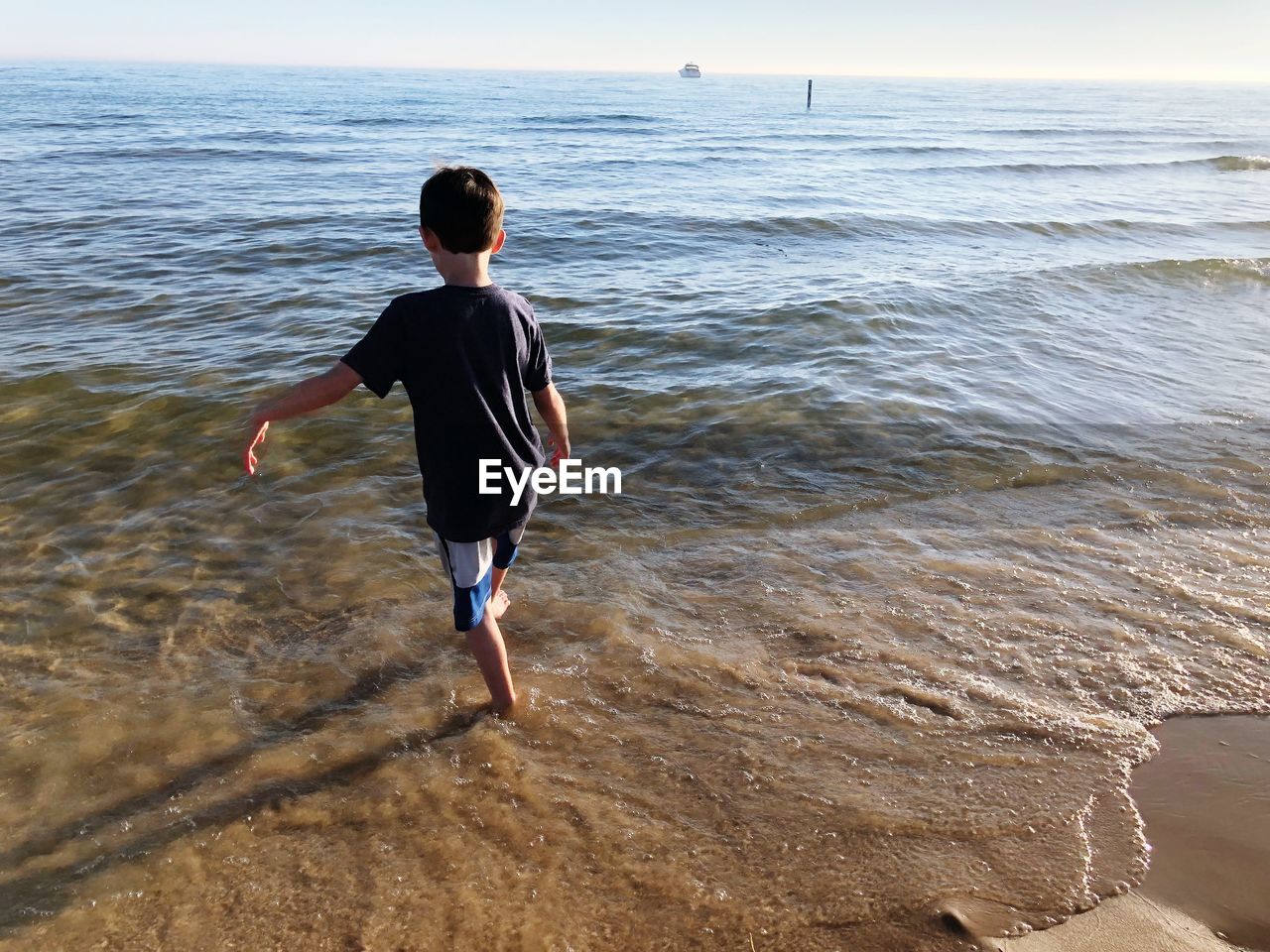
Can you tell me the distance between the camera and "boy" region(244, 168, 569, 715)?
2.67 metres

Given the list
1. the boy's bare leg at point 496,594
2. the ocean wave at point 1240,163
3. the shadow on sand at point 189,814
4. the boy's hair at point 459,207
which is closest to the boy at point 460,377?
the boy's hair at point 459,207

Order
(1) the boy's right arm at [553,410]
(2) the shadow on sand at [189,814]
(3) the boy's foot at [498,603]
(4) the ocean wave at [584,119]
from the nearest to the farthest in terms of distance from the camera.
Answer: (2) the shadow on sand at [189,814] < (1) the boy's right arm at [553,410] < (3) the boy's foot at [498,603] < (4) the ocean wave at [584,119]

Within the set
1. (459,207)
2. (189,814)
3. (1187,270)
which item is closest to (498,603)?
(189,814)

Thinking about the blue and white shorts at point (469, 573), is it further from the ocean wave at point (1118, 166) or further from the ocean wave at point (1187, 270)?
the ocean wave at point (1118, 166)

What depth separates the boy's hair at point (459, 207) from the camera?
262 cm

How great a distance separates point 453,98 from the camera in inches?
Answer: 2199

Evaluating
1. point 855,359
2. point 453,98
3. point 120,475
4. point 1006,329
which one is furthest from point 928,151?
point 453,98

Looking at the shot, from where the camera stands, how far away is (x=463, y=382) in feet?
9.09

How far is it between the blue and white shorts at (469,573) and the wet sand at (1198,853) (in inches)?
78.7

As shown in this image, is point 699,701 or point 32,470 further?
point 32,470

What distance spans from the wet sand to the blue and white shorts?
200 cm

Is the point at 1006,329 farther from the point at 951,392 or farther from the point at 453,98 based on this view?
the point at 453,98

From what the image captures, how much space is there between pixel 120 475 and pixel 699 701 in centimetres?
431

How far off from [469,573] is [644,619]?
4.07ft
